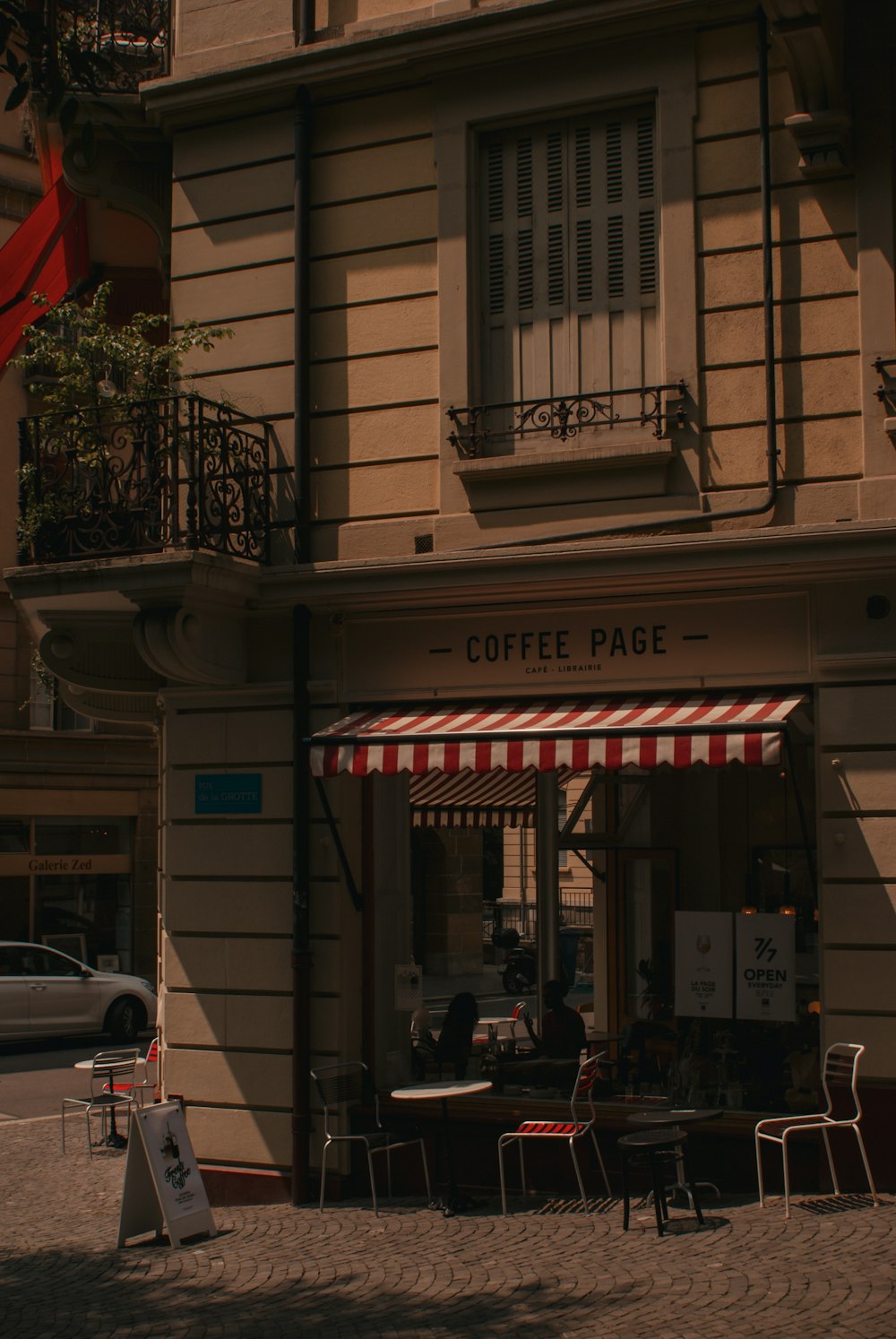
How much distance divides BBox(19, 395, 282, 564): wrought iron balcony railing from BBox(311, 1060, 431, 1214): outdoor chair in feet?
12.6

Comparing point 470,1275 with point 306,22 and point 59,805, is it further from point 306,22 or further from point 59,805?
point 59,805

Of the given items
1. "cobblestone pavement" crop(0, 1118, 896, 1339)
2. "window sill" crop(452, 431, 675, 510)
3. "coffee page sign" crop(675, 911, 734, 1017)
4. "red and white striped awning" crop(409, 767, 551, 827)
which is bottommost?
"cobblestone pavement" crop(0, 1118, 896, 1339)

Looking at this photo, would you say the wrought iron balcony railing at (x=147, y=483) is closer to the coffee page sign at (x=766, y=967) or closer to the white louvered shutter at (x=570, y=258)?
the white louvered shutter at (x=570, y=258)

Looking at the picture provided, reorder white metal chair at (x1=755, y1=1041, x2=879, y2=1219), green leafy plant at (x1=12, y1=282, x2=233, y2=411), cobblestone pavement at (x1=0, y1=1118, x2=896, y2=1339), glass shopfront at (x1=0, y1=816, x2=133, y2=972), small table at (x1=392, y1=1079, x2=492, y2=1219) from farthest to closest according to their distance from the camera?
glass shopfront at (x1=0, y1=816, x2=133, y2=972)
green leafy plant at (x1=12, y1=282, x2=233, y2=411)
small table at (x1=392, y1=1079, x2=492, y2=1219)
white metal chair at (x1=755, y1=1041, x2=879, y2=1219)
cobblestone pavement at (x1=0, y1=1118, x2=896, y2=1339)

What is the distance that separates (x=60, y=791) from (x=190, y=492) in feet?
63.7

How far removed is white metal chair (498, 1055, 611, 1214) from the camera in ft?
32.1

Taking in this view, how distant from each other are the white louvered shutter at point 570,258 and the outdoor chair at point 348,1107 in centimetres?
507

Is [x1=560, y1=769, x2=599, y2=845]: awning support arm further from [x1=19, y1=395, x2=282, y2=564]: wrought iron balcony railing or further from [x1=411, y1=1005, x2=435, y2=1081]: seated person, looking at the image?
[x1=19, y1=395, x2=282, y2=564]: wrought iron balcony railing

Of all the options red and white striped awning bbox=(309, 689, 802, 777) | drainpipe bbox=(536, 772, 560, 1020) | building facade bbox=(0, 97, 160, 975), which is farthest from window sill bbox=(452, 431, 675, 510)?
building facade bbox=(0, 97, 160, 975)

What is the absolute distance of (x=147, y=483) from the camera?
1076cm

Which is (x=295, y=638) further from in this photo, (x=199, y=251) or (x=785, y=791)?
(x=785, y=791)

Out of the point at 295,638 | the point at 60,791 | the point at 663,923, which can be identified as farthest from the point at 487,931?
the point at 295,638

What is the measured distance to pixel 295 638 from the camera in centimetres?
1106

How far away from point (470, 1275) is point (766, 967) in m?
3.34
